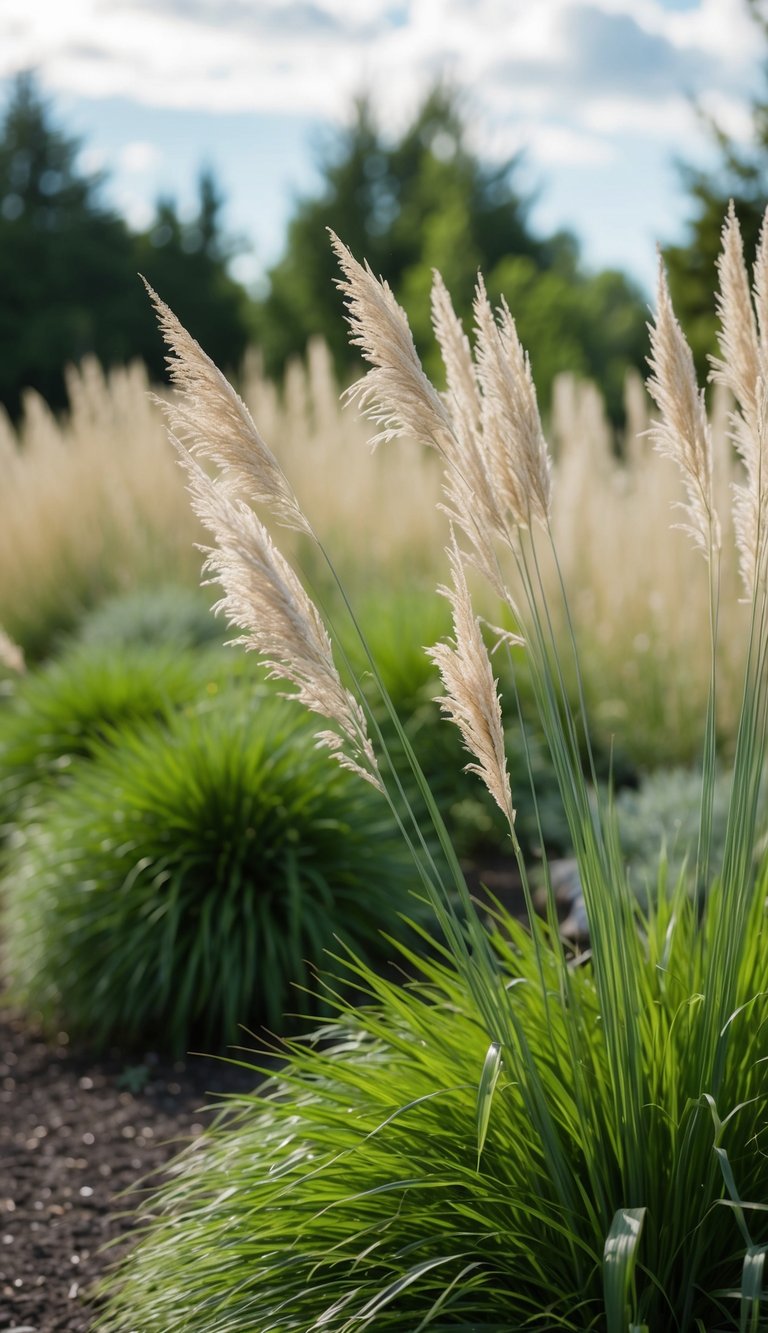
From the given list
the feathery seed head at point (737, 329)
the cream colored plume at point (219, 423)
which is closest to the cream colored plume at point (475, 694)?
the cream colored plume at point (219, 423)

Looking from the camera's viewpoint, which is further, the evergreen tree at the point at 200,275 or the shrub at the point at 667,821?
the evergreen tree at the point at 200,275

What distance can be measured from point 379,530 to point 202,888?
4.37 metres

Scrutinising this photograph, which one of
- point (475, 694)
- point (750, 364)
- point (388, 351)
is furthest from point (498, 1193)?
point (750, 364)

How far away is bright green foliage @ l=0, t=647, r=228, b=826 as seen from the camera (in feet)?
18.8

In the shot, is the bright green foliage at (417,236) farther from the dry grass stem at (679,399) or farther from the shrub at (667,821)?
the dry grass stem at (679,399)

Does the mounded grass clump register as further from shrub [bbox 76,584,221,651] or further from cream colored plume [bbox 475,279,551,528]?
shrub [bbox 76,584,221,651]

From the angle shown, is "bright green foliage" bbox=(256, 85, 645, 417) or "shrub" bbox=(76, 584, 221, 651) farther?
"bright green foliage" bbox=(256, 85, 645, 417)

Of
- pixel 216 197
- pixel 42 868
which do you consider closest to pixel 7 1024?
pixel 42 868

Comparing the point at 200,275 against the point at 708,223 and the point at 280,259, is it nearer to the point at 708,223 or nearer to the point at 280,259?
the point at 280,259

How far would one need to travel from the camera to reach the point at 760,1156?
2.06 metres

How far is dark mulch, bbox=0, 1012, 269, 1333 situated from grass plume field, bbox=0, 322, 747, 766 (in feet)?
9.96

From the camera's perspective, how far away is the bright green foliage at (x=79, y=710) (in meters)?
5.74

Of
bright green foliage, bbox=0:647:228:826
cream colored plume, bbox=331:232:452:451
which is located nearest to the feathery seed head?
cream colored plume, bbox=331:232:452:451

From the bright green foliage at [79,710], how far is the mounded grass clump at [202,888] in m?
1.09
